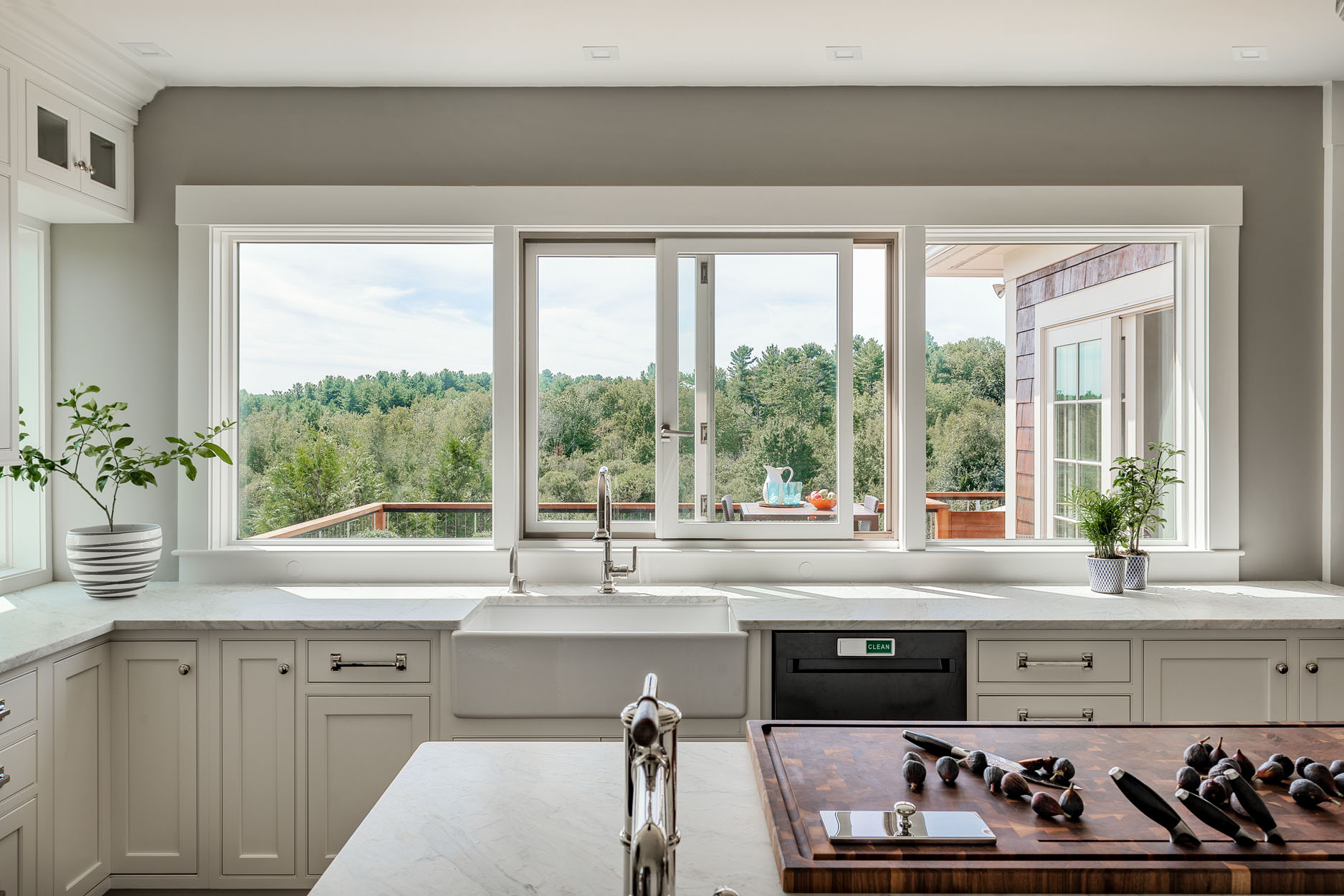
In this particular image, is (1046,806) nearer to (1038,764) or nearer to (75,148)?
(1038,764)

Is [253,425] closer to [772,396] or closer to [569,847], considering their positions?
[772,396]

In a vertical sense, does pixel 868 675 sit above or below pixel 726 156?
below

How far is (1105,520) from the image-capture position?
2861 millimetres

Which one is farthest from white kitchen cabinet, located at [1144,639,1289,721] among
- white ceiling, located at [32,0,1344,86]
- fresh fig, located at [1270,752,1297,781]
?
white ceiling, located at [32,0,1344,86]

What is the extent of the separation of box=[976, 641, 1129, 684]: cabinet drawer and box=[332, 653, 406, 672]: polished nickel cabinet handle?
5.54 feet

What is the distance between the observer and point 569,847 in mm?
1100

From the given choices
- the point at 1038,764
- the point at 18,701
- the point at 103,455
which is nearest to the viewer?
the point at 1038,764

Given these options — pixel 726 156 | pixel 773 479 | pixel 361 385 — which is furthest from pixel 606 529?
pixel 726 156

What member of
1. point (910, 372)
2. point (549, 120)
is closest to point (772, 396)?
point (910, 372)

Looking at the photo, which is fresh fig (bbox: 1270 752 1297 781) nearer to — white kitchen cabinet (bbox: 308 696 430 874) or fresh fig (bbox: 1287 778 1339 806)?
fresh fig (bbox: 1287 778 1339 806)

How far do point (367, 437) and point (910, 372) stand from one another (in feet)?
6.67

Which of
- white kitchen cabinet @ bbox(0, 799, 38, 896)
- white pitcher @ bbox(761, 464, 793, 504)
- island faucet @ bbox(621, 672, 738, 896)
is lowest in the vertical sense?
white kitchen cabinet @ bbox(0, 799, 38, 896)

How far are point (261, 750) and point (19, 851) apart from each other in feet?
1.93

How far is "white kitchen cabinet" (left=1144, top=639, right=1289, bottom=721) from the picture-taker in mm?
2475
